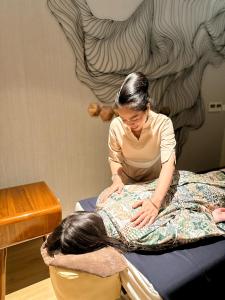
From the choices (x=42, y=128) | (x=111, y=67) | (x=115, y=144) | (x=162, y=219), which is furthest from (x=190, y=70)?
(x=162, y=219)

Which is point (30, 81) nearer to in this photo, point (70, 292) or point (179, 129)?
point (70, 292)

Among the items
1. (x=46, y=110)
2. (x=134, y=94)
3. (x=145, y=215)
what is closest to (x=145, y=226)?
(x=145, y=215)

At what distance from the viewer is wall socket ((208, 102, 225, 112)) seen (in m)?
2.61

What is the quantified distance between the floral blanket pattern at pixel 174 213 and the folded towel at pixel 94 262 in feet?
0.36

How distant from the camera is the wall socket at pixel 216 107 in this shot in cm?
261

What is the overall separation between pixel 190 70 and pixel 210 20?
50 cm

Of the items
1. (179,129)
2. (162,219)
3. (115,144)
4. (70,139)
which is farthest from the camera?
(179,129)

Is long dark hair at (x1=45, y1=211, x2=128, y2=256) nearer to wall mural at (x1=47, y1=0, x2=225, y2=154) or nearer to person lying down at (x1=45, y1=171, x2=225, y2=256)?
person lying down at (x1=45, y1=171, x2=225, y2=256)

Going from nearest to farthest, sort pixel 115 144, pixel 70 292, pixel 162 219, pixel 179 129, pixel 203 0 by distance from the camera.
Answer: pixel 70 292
pixel 162 219
pixel 115 144
pixel 203 0
pixel 179 129

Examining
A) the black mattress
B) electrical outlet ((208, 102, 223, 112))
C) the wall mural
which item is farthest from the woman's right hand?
electrical outlet ((208, 102, 223, 112))

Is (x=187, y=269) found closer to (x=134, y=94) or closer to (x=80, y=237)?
(x=80, y=237)

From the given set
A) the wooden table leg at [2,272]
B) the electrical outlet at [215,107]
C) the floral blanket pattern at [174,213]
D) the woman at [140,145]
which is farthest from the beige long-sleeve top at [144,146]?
the electrical outlet at [215,107]

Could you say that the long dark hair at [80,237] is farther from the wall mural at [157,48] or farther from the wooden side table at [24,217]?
the wall mural at [157,48]

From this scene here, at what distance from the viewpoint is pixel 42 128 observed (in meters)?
1.74
